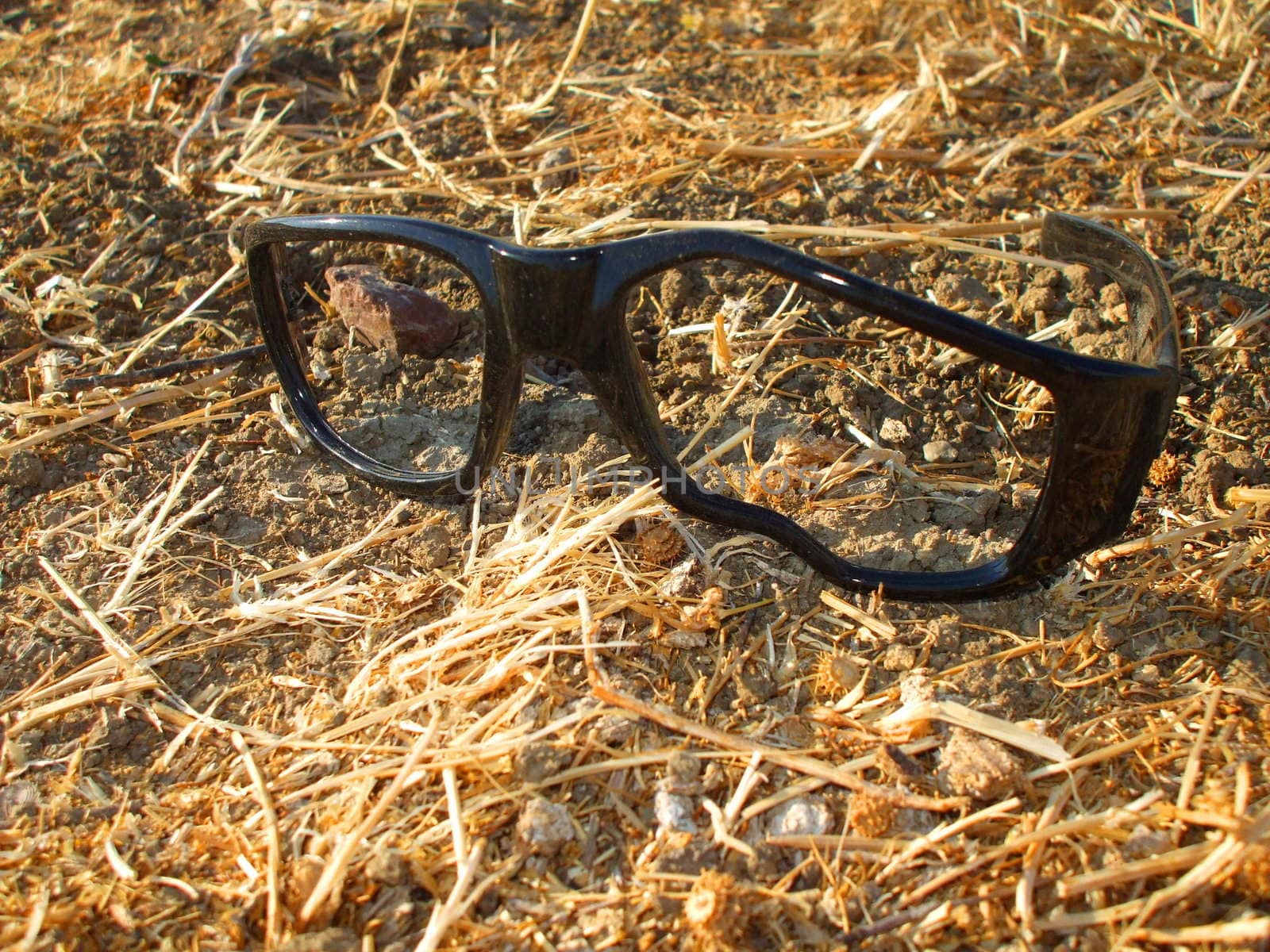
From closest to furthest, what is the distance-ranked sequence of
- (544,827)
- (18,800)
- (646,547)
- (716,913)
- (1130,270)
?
(716,913), (544,827), (18,800), (646,547), (1130,270)

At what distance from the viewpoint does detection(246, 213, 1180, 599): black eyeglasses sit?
1.34m

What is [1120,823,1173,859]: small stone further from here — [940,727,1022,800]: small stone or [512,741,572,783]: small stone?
[512,741,572,783]: small stone

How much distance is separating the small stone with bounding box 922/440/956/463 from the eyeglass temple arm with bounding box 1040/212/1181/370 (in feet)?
1.03

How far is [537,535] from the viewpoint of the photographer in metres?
1.62

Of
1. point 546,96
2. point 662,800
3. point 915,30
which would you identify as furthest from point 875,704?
point 915,30

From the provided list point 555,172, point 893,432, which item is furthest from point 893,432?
point 555,172

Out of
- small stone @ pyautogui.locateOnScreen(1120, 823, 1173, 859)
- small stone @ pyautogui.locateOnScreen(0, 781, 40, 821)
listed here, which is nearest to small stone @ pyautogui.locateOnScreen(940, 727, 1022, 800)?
small stone @ pyautogui.locateOnScreen(1120, 823, 1173, 859)

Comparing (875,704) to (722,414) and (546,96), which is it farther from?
(546,96)

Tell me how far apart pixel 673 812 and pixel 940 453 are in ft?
2.59

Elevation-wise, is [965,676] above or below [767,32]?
below

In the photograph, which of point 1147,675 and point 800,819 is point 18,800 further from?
point 1147,675

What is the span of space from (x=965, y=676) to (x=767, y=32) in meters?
1.94

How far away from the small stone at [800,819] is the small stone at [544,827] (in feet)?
0.79

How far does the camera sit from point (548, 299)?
1.47 metres
